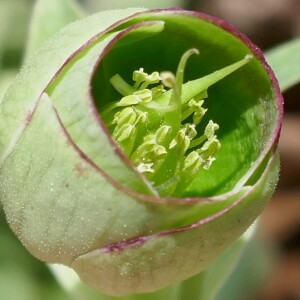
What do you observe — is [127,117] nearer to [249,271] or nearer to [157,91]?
[157,91]

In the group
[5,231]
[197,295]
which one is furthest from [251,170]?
[5,231]

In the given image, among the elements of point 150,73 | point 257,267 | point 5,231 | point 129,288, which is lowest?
point 257,267

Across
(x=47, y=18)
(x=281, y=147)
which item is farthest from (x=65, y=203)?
(x=281, y=147)

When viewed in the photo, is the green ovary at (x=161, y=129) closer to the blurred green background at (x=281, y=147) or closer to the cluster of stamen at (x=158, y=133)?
the cluster of stamen at (x=158, y=133)

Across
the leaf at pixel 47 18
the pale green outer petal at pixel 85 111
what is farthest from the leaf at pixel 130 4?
the pale green outer petal at pixel 85 111


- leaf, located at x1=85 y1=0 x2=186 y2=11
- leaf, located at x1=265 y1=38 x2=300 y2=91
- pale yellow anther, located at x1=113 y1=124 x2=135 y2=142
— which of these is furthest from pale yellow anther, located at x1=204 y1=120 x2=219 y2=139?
leaf, located at x1=85 y1=0 x2=186 y2=11

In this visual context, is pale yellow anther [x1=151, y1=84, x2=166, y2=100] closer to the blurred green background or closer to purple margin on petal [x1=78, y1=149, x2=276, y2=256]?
purple margin on petal [x1=78, y1=149, x2=276, y2=256]

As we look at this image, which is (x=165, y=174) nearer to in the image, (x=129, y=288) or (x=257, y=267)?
(x=129, y=288)
